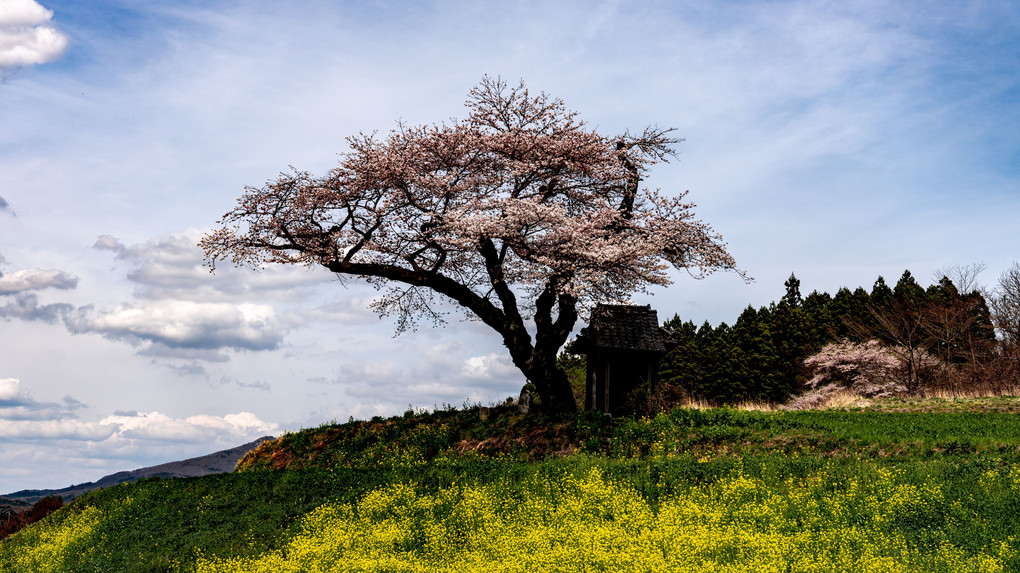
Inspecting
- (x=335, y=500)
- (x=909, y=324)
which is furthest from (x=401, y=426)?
(x=909, y=324)

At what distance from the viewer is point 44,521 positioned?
2100 centimetres

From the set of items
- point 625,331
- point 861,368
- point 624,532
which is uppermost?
point 625,331

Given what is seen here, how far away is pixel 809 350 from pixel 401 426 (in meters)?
34.6

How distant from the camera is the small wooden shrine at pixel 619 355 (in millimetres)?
23625

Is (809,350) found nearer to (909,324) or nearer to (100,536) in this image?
(909,324)

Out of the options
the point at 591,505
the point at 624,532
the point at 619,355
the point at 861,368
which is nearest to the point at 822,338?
the point at 861,368

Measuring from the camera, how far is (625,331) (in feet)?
79.7

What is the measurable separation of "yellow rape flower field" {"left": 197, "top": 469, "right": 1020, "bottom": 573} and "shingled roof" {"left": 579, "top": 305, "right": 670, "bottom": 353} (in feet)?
33.7

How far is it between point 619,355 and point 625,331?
0.85 metres

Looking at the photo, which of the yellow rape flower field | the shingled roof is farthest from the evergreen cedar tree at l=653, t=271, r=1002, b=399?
the yellow rape flower field

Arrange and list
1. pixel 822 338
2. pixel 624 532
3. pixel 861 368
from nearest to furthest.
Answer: pixel 624 532
pixel 861 368
pixel 822 338

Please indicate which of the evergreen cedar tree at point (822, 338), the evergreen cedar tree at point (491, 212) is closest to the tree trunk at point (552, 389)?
the evergreen cedar tree at point (491, 212)

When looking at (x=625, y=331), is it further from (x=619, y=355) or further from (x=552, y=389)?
(x=552, y=389)

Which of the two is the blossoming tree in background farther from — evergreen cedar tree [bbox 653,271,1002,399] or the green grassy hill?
the green grassy hill
